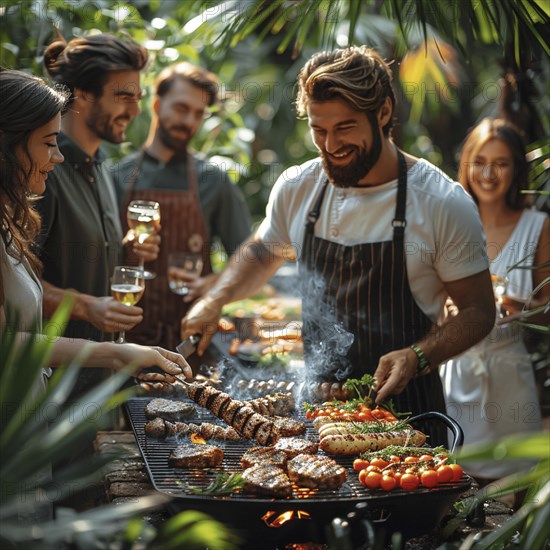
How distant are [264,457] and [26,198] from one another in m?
1.36

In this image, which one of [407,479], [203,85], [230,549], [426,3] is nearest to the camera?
[230,549]

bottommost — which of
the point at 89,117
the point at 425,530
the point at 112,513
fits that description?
the point at 425,530

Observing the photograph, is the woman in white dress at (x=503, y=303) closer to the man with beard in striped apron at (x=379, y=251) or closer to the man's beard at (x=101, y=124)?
the man with beard in striped apron at (x=379, y=251)

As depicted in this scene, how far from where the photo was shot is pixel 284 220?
4934 millimetres

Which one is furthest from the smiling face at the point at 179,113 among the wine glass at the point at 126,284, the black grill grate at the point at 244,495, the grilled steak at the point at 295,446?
the grilled steak at the point at 295,446

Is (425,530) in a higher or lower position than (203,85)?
lower

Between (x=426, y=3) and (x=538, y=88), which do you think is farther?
(x=538, y=88)

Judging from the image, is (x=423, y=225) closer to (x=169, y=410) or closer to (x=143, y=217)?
(x=169, y=410)

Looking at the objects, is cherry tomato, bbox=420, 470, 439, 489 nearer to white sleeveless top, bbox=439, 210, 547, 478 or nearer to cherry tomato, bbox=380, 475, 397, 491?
cherry tomato, bbox=380, 475, 397, 491

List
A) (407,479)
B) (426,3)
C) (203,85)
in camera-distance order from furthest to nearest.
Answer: (203,85) → (426,3) → (407,479)

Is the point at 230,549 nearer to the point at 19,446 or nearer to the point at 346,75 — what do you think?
the point at 19,446

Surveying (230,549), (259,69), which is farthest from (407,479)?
(259,69)

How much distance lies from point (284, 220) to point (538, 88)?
2.88 m

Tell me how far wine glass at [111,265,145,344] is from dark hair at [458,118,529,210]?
2.45 m
